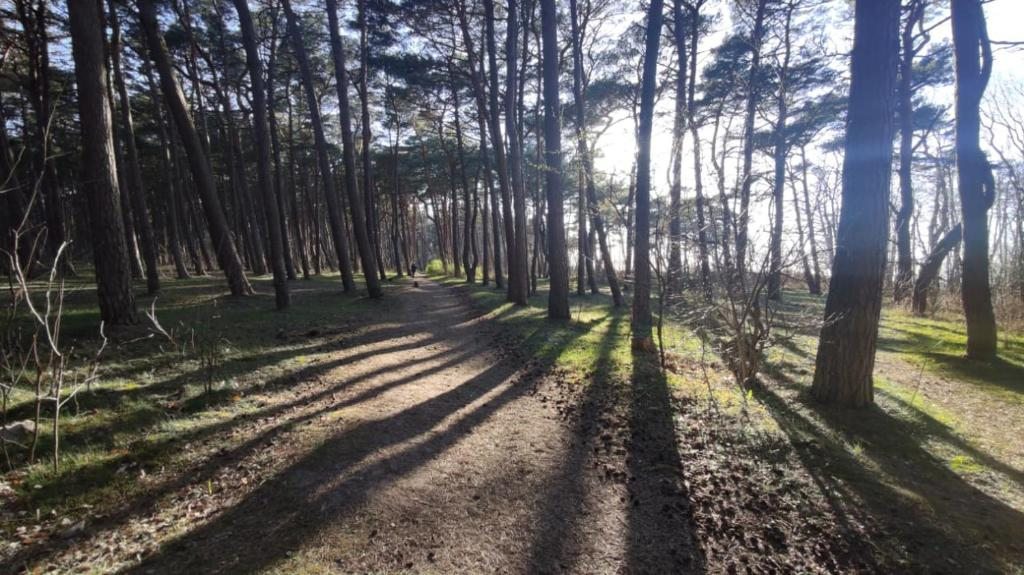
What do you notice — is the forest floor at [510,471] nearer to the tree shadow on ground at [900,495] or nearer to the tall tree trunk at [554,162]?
the tree shadow on ground at [900,495]

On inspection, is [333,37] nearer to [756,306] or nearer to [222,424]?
[222,424]

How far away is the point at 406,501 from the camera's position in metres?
3.47

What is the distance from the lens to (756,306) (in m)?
5.50

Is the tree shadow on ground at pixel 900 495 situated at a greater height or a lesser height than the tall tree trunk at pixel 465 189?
lesser

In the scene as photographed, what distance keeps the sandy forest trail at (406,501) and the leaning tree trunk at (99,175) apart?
11.8ft

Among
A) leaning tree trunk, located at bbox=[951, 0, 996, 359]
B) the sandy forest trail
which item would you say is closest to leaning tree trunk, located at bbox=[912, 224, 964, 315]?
leaning tree trunk, located at bbox=[951, 0, 996, 359]

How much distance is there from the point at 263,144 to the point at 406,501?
11.0 meters

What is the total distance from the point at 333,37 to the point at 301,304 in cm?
782

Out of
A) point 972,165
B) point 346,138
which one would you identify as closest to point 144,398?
point 346,138

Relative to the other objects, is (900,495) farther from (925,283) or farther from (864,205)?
(925,283)

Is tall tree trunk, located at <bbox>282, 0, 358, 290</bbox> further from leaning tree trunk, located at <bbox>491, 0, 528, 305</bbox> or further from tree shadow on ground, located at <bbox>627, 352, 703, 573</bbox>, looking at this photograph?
tree shadow on ground, located at <bbox>627, 352, 703, 573</bbox>

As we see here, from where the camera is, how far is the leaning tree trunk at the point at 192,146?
981 centimetres

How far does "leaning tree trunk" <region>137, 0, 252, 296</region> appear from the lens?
32.2ft

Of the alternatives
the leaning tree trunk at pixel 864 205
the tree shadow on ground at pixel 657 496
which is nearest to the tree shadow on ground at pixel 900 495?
the leaning tree trunk at pixel 864 205
